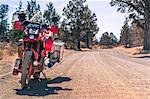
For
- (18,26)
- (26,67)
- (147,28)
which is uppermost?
(147,28)

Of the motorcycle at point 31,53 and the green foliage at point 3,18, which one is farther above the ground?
the green foliage at point 3,18

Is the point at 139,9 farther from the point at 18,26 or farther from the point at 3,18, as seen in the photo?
the point at 3,18

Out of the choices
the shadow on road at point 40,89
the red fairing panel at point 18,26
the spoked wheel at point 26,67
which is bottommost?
the shadow on road at point 40,89

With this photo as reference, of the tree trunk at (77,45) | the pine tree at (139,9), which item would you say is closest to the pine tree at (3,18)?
the tree trunk at (77,45)

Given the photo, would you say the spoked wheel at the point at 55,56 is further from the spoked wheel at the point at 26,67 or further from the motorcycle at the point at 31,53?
the spoked wheel at the point at 26,67

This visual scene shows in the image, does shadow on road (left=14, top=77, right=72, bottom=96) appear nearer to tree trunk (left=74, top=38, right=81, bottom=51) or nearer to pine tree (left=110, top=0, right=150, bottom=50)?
pine tree (left=110, top=0, right=150, bottom=50)

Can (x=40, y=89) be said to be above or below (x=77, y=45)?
below

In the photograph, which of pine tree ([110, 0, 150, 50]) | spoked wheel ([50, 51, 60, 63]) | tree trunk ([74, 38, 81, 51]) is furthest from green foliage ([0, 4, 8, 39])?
spoked wheel ([50, 51, 60, 63])

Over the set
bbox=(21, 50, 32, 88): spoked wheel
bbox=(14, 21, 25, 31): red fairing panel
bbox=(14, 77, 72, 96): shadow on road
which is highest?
bbox=(14, 21, 25, 31): red fairing panel

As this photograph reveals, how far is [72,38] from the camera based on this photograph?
9706 centimetres

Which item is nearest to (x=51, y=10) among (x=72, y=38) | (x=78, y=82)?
(x=72, y=38)

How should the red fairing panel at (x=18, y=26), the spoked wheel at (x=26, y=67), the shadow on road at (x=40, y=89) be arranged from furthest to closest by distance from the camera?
the red fairing panel at (x=18, y=26), the spoked wheel at (x=26, y=67), the shadow on road at (x=40, y=89)

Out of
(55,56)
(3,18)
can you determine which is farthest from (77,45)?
(55,56)

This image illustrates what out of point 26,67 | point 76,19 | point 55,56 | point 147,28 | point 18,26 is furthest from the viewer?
point 76,19
